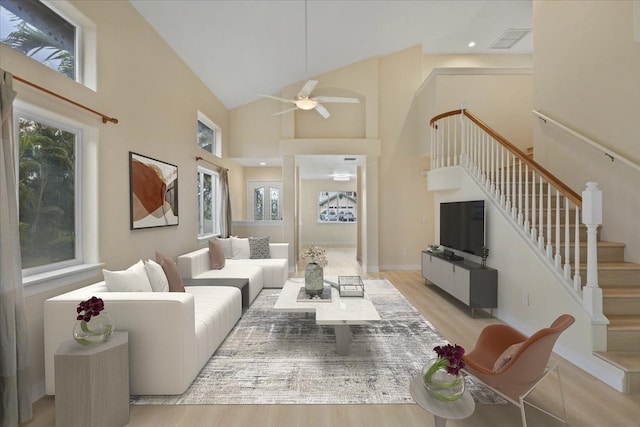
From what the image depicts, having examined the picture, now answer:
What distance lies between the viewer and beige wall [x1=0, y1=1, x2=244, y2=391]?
7.53 ft

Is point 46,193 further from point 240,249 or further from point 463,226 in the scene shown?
point 463,226

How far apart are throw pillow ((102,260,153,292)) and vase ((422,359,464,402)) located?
2316 mm

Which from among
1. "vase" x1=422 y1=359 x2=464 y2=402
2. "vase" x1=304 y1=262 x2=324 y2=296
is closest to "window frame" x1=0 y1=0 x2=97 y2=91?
"vase" x1=304 y1=262 x2=324 y2=296

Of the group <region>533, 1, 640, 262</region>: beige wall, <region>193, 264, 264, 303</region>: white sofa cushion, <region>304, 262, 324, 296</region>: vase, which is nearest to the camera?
<region>533, 1, 640, 262</region>: beige wall

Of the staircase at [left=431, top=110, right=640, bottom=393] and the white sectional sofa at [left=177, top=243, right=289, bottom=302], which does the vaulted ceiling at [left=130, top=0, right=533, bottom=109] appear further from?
the white sectional sofa at [left=177, top=243, right=289, bottom=302]

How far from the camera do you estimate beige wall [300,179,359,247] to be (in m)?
12.0

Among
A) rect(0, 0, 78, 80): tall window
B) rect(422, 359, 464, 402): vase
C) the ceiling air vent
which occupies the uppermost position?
the ceiling air vent

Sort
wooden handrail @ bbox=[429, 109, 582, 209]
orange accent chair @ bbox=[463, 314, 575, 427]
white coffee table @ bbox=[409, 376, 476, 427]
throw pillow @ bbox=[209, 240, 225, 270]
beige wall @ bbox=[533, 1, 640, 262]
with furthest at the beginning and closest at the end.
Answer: throw pillow @ bbox=[209, 240, 225, 270]
beige wall @ bbox=[533, 1, 640, 262]
wooden handrail @ bbox=[429, 109, 582, 209]
orange accent chair @ bbox=[463, 314, 575, 427]
white coffee table @ bbox=[409, 376, 476, 427]

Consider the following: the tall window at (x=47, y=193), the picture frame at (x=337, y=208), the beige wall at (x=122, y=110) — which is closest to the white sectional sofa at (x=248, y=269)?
the beige wall at (x=122, y=110)

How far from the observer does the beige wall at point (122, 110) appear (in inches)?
90.4

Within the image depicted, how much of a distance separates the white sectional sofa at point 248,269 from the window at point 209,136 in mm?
2355

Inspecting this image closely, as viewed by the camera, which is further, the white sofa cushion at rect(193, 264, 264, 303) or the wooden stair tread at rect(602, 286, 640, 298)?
the white sofa cushion at rect(193, 264, 264, 303)

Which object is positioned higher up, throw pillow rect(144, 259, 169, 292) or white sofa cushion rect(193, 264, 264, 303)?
throw pillow rect(144, 259, 169, 292)

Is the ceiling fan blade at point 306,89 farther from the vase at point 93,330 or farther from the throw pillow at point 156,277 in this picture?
the vase at point 93,330
